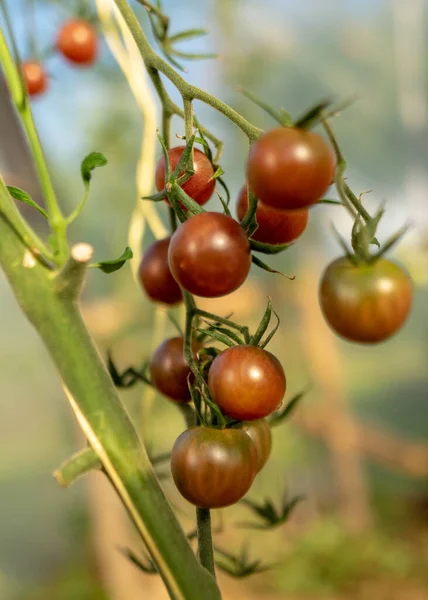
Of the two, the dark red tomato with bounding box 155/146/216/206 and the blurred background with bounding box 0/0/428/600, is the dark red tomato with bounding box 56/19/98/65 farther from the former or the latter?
the blurred background with bounding box 0/0/428/600

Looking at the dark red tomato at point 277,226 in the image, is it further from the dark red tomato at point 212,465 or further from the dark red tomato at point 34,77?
the dark red tomato at point 34,77

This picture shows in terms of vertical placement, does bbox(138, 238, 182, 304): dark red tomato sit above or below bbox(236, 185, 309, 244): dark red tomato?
below

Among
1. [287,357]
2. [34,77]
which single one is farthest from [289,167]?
[287,357]

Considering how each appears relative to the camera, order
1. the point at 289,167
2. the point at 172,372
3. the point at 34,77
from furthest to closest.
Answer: the point at 34,77 < the point at 172,372 < the point at 289,167

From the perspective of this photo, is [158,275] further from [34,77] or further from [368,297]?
[34,77]

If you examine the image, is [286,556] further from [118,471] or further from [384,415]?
[118,471]

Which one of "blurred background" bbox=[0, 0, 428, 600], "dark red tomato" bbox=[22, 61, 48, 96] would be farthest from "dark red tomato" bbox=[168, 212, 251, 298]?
"blurred background" bbox=[0, 0, 428, 600]

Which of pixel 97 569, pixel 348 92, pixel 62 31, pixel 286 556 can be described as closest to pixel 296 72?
pixel 348 92
